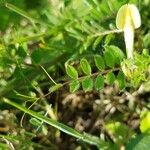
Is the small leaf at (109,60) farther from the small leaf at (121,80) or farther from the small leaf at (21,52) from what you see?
the small leaf at (21,52)

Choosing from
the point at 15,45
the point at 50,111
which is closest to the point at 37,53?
the point at 15,45

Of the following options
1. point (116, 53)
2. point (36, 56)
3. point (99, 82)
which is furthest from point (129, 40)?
point (36, 56)

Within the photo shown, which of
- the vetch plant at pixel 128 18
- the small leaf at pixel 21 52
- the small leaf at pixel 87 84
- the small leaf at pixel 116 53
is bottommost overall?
the small leaf at pixel 87 84

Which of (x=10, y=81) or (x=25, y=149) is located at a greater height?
(x=10, y=81)

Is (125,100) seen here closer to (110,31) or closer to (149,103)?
(149,103)

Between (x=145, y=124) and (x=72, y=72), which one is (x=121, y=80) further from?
(x=145, y=124)

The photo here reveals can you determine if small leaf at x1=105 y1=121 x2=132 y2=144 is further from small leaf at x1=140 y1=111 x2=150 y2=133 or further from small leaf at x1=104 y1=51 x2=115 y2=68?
small leaf at x1=104 y1=51 x2=115 y2=68

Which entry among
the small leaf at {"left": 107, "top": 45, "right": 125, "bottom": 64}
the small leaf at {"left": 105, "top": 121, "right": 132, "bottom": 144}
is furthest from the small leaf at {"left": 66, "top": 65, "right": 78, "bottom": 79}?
the small leaf at {"left": 105, "top": 121, "right": 132, "bottom": 144}

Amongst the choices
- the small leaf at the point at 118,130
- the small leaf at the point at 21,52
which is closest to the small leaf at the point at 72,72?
the small leaf at the point at 21,52
